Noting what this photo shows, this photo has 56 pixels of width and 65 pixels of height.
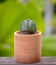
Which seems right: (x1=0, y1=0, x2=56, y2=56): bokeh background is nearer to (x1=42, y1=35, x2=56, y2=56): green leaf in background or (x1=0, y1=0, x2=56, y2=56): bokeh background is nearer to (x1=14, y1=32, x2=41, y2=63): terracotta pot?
(x1=42, y1=35, x2=56, y2=56): green leaf in background

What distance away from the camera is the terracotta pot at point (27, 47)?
151cm

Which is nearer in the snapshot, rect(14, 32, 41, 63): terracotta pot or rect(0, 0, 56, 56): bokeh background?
rect(14, 32, 41, 63): terracotta pot

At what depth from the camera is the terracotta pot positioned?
59.3 inches

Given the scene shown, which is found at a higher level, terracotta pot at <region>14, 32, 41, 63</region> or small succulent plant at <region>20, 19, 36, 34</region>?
small succulent plant at <region>20, 19, 36, 34</region>

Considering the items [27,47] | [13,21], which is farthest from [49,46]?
[27,47]

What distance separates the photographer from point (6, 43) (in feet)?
8.54

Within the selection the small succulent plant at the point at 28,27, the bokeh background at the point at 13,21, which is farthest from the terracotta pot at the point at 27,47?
the bokeh background at the point at 13,21

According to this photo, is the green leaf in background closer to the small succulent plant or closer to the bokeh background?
the bokeh background

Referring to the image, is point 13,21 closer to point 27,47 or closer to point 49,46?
point 49,46

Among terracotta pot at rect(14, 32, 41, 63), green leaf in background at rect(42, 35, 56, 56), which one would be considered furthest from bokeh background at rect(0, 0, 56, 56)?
terracotta pot at rect(14, 32, 41, 63)

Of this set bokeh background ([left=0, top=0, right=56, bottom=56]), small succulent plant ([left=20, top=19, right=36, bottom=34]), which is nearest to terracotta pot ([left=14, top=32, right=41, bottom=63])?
small succulent plant ([left=20, top=19, right=36, bottom=34])

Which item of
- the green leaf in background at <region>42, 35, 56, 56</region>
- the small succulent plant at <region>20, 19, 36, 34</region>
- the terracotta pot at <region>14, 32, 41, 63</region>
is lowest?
the green leaf in background at <region>42, 35, 56, 56</region>

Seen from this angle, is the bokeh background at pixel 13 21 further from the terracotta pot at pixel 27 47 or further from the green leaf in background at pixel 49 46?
the terracotta pot at pixel 27 47

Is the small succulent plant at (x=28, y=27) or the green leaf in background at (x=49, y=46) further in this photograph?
the green leaf in background at (x=49, y=46)
